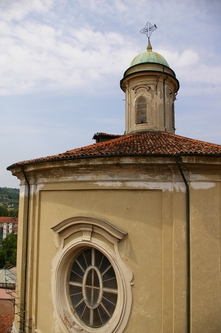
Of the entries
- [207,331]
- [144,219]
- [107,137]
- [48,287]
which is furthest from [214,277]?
[107,137]

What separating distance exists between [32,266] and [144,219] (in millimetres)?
3683

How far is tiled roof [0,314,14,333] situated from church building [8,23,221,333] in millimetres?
5288

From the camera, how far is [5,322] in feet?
39.7

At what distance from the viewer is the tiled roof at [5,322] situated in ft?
36.8

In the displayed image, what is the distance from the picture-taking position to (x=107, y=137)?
40.3ft

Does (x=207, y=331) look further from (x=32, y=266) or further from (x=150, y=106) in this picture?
(x=150, y=106)

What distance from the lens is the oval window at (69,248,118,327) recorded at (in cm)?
621

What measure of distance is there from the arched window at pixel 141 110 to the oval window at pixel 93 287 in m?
5.62

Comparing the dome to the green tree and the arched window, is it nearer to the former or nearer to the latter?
the arched window

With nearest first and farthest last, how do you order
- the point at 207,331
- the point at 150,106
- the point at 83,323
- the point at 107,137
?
the point at 207,331, the point at 83,323, the point at 150,106, the point at 107,137

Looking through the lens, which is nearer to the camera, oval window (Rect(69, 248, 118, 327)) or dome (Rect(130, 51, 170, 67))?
oval window (Rect(69, 248, 118, 327))

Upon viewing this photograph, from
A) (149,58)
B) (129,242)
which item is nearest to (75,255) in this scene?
(129,242)

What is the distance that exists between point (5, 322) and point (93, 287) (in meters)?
8.32

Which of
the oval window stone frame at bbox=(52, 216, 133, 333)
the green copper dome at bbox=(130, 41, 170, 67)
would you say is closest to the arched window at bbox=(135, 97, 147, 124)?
the green copper dome at bbox=(130, 41, 170, 67)
